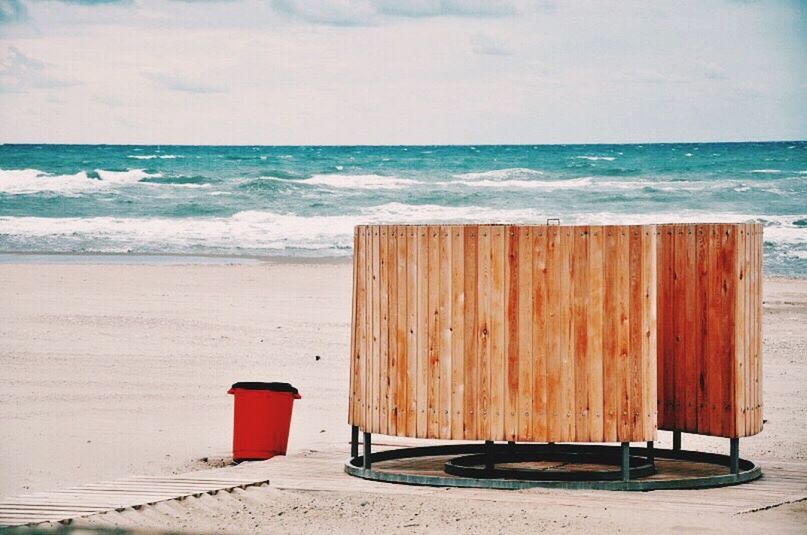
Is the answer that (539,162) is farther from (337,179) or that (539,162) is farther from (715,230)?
(715,230)

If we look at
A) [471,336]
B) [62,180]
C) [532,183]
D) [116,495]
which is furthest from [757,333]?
[62,180]

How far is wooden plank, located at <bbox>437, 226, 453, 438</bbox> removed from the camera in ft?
22.4

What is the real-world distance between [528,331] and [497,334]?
166 millimetres

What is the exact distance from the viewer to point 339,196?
42.8m

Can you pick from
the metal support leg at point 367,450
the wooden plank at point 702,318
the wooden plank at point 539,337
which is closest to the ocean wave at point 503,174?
the wooden plank at point 702,318

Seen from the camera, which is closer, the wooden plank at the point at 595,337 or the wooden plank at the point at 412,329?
the wooden plank at the point at 595,337

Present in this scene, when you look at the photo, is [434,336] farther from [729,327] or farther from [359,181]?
[359,181]

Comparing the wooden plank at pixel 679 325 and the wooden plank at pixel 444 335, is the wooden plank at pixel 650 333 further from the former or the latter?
the wooden plank at pixel 444 335

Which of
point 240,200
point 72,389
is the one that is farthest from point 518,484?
point 240,200

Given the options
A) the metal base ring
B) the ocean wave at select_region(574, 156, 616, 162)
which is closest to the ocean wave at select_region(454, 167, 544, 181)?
the ocean wave at select_region(574, 156, 616, 162)

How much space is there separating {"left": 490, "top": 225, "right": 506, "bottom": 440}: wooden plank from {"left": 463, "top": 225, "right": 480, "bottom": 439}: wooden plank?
Result: 0.27ft

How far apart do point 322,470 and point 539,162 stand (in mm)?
52637

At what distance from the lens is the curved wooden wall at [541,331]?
6695 millimetres

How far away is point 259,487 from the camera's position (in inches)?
275
